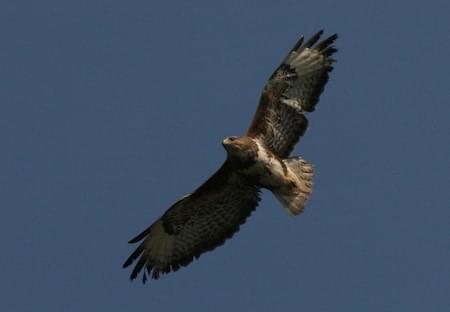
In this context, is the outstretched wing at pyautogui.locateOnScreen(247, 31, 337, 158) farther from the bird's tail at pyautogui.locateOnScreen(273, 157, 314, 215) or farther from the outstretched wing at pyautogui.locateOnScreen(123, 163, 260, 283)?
the outstretched wing at pyautogui.locateOnScreen(123, 163, 260, 283)

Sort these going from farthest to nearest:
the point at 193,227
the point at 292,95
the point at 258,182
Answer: the point at 193,227, the point at 292,95, the point at 258,182

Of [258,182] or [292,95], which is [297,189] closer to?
[258,182]

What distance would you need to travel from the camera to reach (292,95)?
13.5 m

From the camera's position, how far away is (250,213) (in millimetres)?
13672

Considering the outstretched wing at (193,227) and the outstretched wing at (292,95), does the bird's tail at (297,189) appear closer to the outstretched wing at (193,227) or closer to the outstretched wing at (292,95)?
the outstretched wing at (292,95)

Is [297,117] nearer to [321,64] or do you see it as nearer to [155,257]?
[321,64]

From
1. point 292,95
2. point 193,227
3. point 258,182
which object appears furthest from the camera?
point 193,227

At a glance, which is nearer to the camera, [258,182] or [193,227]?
[258,182]

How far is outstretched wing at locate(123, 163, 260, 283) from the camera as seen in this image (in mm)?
13492

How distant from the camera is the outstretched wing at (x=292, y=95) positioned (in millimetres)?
13359

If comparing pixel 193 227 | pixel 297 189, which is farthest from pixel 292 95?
pixel 193 227

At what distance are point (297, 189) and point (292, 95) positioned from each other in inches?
58.2

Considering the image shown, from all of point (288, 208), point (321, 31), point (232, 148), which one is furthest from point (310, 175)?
point (321, 31)

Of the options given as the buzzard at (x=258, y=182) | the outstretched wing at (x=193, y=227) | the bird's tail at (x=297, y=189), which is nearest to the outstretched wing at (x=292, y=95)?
the buzzard at (x=258, y=182)
